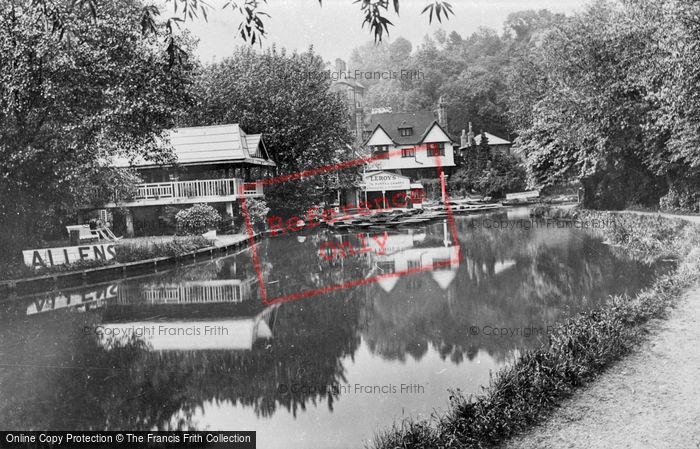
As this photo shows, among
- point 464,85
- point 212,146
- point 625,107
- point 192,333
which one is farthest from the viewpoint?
point 464,85

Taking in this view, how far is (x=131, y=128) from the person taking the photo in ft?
65.6

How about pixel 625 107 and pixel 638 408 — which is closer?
pixel 638 408

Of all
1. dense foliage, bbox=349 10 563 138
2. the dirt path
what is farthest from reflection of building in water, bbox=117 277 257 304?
dense foliage, bbox=349 10 563 138

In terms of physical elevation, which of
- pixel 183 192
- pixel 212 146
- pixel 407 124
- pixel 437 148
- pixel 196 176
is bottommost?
pixel 183 192

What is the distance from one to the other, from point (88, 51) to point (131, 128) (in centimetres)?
323

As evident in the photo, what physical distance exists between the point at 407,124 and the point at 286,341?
184ft

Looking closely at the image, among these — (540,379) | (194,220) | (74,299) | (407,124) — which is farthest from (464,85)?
(540,379)

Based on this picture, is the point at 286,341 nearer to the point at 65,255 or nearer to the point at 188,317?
the point at 188,317

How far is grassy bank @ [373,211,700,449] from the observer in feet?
18.7

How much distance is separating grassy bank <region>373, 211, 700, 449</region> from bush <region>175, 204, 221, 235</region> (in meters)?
21.2

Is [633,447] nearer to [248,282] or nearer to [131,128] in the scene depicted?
[248,282]

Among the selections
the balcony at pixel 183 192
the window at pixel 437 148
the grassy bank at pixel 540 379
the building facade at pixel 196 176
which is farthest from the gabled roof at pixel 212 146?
the window at pixel 437 148

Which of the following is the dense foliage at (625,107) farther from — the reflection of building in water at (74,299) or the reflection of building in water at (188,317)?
the reflection of building in water at (74,299)

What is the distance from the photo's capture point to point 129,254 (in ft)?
68.1
